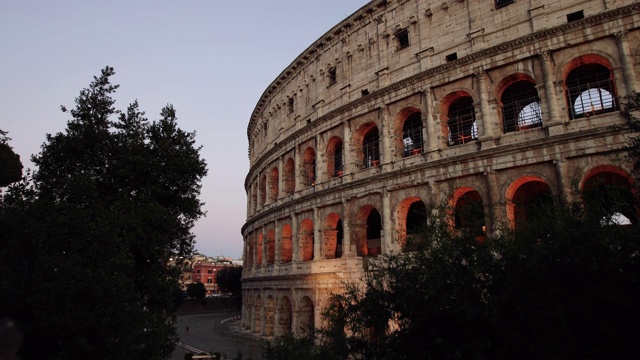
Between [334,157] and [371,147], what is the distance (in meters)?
2.54

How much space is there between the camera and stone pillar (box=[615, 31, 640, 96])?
15.2m

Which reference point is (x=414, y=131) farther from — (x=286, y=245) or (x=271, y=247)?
(x=271, y=247)

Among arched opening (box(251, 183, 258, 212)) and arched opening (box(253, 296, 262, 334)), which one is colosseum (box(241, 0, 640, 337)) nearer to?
arched opening (box(253, 296, 262, 334))

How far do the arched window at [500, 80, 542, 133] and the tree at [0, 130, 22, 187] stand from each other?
2275 cm

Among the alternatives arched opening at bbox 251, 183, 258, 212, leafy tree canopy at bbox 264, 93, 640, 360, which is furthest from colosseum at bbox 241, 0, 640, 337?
arched opening at bbox 251, 183, 258, 212

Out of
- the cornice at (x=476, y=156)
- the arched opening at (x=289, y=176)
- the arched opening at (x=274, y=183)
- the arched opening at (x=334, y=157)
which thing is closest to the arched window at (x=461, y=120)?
the cornice at (x=476, y=156)

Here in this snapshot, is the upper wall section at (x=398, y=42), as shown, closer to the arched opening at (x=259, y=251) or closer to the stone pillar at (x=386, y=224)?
the stone pillar at (x=386, y=224)

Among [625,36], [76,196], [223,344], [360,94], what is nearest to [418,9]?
[360,94]

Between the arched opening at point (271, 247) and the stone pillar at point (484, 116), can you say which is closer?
the stone pillar at point (484, 116)

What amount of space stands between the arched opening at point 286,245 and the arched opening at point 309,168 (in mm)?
3362

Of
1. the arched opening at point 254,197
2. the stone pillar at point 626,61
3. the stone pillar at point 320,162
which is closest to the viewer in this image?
the stone pillar at point 626,61

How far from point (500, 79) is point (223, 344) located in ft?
77.0

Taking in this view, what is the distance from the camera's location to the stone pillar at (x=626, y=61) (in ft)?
50.0

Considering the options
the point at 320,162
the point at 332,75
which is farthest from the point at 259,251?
the point at 332,75
